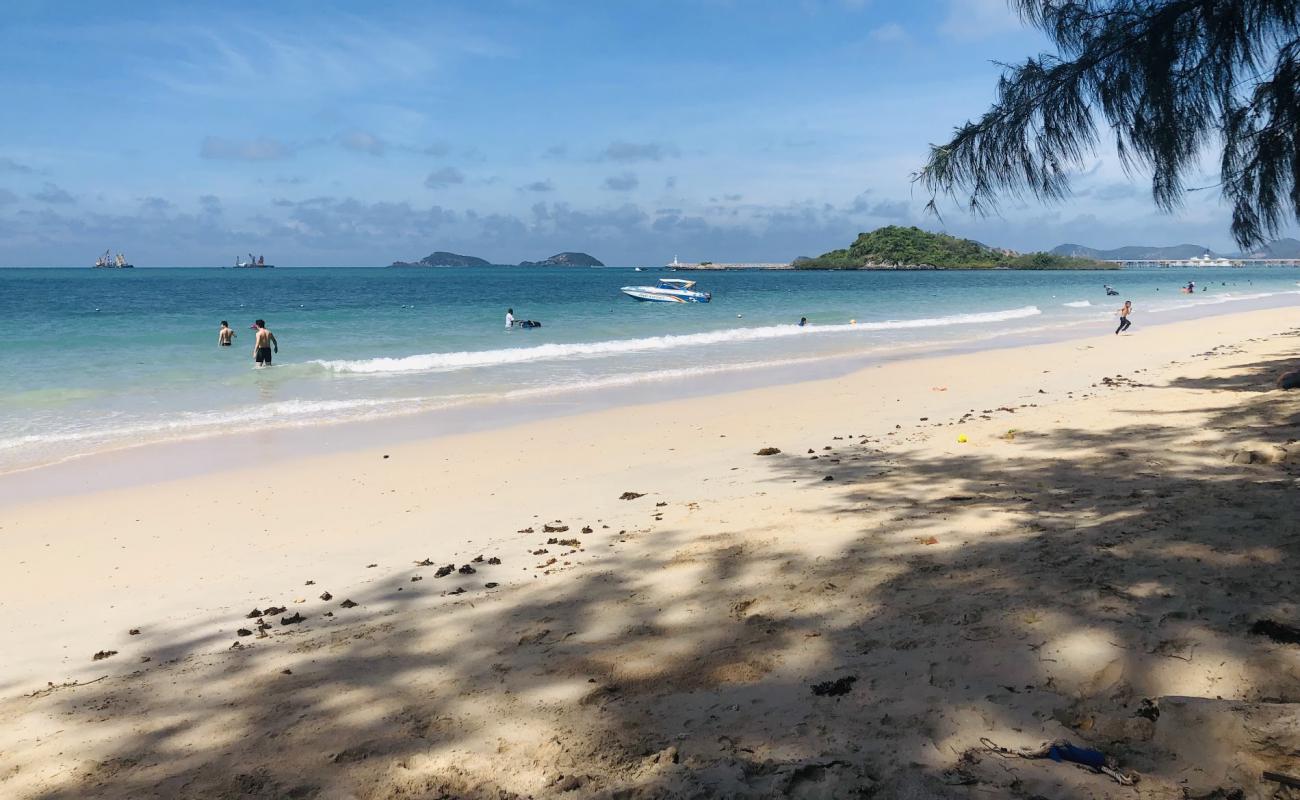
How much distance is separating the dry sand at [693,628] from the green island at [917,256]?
163132 mm

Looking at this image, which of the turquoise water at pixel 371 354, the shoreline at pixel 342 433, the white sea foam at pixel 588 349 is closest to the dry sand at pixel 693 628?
the shoreline at pixel 342 433

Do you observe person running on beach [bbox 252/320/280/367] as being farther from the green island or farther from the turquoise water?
the green island

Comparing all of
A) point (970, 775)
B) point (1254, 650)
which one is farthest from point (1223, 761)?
point (1254, 650)

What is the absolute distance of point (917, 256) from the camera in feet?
547

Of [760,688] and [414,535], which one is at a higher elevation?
[760,688]

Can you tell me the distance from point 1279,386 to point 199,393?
16.8 metres

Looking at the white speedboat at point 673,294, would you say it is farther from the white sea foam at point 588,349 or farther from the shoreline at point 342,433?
the shoreline at point 342,433

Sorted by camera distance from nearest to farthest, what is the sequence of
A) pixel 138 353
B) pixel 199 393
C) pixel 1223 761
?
1. pixel 1223 761
2. pixel 199 393
3. pixel 138 353

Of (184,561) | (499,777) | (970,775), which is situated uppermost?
(970,775)

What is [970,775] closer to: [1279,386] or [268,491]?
[268,491]

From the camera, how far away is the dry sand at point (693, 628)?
2.55 meters

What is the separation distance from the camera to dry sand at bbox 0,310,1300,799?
8.37 feet

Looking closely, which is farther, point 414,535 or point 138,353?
point 138,353

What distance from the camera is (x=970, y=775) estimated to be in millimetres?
2295
